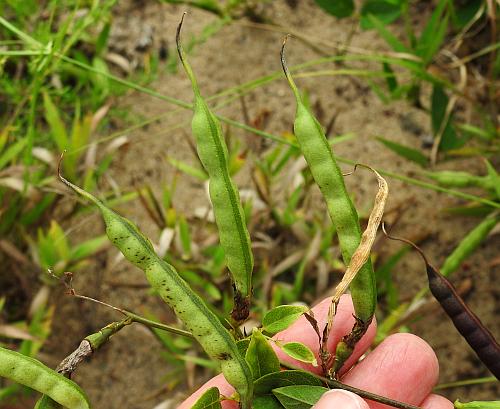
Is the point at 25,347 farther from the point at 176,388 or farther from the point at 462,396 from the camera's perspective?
the point at 462,396

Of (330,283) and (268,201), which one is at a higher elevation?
(268,201)

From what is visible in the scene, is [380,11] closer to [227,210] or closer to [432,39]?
[432,39]

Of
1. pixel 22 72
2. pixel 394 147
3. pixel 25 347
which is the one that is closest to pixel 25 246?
pixel 25 347

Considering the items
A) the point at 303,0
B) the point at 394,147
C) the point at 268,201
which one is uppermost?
the point at 303,0

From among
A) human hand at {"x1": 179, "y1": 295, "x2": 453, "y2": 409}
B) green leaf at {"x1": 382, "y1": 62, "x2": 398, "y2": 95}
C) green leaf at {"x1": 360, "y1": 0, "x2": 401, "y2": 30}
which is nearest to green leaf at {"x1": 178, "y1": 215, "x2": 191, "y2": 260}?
human hand at {"x1": 179, "y1": 295, "x2": 453, "y2": 409}

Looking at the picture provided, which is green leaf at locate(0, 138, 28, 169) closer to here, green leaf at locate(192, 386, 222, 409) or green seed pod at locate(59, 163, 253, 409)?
green seed pod at locate(59, 163, 253, 409)

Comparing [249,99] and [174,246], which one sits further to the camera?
[249,99]

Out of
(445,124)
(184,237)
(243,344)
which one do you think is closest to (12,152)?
(184,237)
